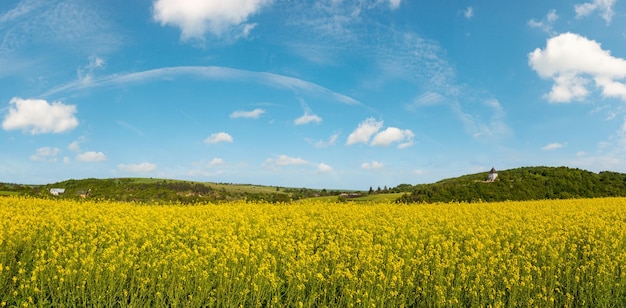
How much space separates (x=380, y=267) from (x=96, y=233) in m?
7.07

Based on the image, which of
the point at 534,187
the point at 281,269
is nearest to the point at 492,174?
the point at 534,187

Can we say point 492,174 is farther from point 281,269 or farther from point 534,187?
point 281,269

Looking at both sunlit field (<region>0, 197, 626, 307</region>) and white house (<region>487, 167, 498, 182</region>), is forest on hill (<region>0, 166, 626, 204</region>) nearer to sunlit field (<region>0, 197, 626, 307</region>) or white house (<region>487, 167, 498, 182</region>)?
white house (<region>487, 167, 498, 182</region>)

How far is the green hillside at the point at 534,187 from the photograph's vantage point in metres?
44.6

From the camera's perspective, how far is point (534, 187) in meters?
48.0

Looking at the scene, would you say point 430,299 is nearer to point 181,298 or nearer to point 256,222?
point 181,298

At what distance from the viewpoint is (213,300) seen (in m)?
7.86

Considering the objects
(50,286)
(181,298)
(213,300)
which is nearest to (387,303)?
(213,300)

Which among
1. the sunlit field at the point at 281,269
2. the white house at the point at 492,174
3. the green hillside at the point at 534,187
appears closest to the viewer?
the sunlit field at the point at 281,269

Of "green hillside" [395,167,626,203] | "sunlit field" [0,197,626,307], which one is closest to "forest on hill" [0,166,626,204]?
"green hillside" [395,167,626,203]

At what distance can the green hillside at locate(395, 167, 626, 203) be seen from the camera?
44625 mm

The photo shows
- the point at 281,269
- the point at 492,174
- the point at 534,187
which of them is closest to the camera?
the point at 281,269

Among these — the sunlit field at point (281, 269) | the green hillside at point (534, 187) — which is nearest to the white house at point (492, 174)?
the green hillside at point (534, 187)

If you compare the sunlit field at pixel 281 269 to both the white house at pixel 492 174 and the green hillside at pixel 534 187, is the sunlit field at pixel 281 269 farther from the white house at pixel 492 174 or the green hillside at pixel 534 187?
the white house at pixel 492 174
